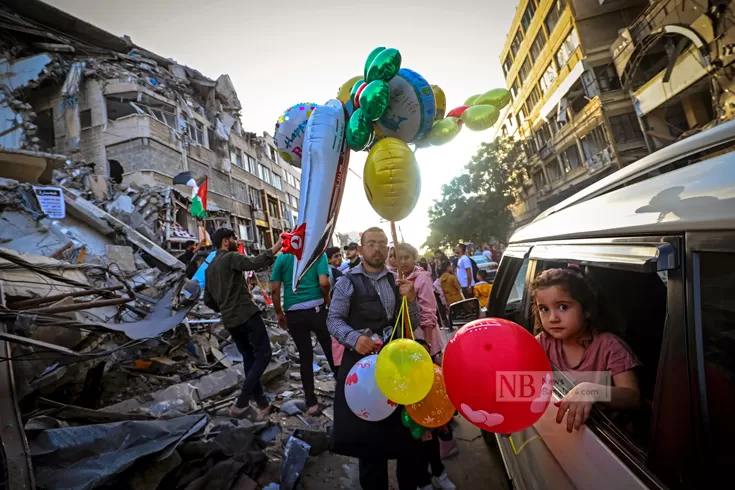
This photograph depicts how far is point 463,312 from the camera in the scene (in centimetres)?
285

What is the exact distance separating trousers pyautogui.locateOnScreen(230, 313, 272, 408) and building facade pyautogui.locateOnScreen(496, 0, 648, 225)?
2009 cm

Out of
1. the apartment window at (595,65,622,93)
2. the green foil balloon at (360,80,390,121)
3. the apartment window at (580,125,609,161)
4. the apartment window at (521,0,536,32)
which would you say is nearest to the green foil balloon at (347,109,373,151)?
the green foil balloon at (360,80,390,121)

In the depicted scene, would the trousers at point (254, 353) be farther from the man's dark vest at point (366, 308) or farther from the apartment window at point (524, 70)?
the apartment window at point (524, 70)

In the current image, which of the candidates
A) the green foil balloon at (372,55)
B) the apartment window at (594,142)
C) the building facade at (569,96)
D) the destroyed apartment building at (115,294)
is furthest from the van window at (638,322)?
the apartment window at (594,142)

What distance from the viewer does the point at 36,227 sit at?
855 cm

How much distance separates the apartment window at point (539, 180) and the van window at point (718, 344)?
29914 millimetres

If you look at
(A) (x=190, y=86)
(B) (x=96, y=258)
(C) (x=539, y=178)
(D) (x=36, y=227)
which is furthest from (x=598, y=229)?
(C) (x=539, y=178)

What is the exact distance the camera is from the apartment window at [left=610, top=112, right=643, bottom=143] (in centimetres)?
1795

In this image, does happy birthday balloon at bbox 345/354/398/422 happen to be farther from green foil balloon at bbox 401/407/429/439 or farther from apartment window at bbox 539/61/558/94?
apartment window at bbox 539/61/558/94

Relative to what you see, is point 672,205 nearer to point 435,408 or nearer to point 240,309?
point 435,408

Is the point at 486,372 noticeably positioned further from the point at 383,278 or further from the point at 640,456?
the point at 383,278

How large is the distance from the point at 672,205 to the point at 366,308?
1636mm

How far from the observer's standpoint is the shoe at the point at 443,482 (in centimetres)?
245

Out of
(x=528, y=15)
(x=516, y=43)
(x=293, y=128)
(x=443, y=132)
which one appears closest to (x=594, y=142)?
(x=528, y=15)
